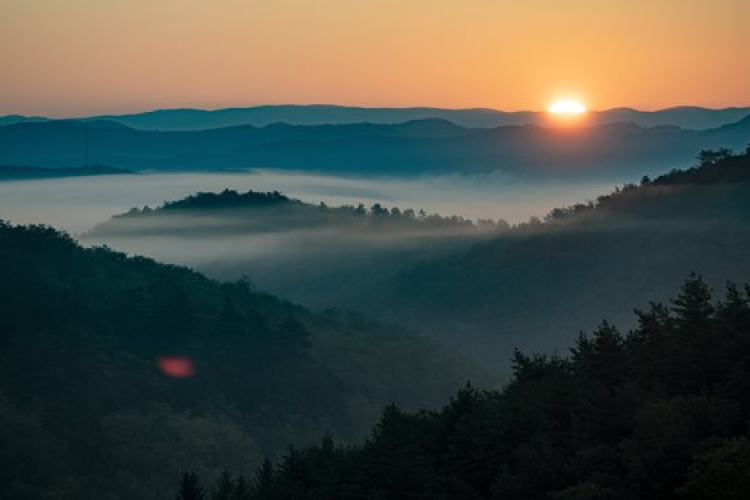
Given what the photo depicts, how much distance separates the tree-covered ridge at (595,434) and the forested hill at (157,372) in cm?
5623

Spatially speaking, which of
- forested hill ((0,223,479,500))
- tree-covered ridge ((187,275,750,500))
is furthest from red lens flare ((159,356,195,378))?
tree-covered ridge ((187,275,750,500))

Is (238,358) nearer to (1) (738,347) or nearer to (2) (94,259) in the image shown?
(2) (94,259)

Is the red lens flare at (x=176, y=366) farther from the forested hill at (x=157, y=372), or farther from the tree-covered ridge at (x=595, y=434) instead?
the tree-covered ridge at (x=595, y=434)

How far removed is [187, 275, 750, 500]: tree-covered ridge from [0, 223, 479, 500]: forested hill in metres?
56.2

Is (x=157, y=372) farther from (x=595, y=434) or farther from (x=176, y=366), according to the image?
(x=595, y=434)

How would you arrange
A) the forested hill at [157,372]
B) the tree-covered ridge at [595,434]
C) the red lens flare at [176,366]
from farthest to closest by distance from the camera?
1. the red lens flare at [176,366]
2. the forested hill at [157,372]
3. the tree-covered ridge at [595,434]

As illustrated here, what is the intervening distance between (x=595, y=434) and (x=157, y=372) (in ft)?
349

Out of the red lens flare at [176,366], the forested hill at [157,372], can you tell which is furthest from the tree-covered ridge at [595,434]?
the red lens flare at [176,366]

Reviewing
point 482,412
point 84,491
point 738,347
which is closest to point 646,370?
point 738,347

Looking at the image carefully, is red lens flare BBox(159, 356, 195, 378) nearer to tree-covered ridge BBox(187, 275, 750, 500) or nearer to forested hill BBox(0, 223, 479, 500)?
forested hill BBox(0, 223, 479, 500)

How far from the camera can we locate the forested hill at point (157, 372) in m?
117

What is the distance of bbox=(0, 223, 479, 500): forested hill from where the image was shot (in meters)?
117

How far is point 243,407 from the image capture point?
145250mm

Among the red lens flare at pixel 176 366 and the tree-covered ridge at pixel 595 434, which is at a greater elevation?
the tree-covered ridge at pixel 595 434
